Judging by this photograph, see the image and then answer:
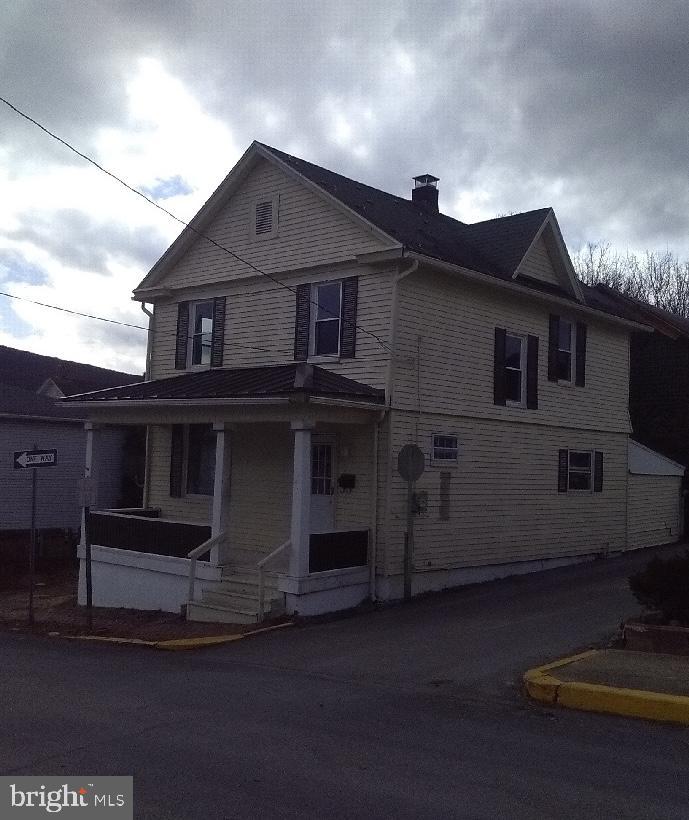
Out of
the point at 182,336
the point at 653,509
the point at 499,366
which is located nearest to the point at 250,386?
the point at 182,336

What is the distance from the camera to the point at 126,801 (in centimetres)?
591

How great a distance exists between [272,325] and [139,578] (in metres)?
5.55

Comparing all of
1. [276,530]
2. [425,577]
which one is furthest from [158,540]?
[425,577]

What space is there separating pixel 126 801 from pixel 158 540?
431 inches

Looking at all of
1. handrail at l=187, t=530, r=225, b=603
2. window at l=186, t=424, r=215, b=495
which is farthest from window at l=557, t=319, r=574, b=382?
handrail at l=187, t=530, r=225, b=603

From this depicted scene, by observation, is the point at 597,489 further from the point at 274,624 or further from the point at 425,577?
the point at 274,624

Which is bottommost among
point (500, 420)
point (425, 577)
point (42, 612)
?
point (42, 612)

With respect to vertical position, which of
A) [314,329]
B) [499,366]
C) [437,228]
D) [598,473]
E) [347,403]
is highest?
[437,228]

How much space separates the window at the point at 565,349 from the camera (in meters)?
19.8

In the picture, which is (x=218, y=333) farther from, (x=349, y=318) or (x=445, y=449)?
(x=445, y=449)

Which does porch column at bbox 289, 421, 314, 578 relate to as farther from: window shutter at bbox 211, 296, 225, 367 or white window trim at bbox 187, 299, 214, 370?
white window trim at bbox 187, 299, 214, 370

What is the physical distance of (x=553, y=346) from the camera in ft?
63.7

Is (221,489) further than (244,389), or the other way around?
(221,489)

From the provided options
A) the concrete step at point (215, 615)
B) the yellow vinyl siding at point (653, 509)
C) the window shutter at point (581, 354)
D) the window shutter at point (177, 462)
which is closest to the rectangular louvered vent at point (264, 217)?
the window shutter at point (177, 462)
